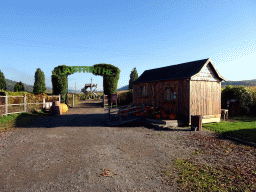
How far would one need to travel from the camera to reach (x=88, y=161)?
19.3 ft

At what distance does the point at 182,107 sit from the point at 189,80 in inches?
80.8

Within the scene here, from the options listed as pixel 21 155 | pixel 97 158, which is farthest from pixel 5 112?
pixel 97 158

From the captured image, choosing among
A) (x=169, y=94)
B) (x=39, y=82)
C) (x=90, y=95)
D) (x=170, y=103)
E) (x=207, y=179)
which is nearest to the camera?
(x=207, y=179)

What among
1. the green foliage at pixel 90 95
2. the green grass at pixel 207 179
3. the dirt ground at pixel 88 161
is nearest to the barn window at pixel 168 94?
the dirt ground at pixel 88 161

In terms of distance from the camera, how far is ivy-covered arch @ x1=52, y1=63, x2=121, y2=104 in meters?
24.3

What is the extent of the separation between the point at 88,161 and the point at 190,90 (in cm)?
889

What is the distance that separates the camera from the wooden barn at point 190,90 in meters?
12.3

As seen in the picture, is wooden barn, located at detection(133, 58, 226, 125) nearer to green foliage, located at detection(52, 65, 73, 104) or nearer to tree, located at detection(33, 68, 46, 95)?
green foliage, located at detection(52, 65, 73, 104)

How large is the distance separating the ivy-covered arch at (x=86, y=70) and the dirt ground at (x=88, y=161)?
15.5 m

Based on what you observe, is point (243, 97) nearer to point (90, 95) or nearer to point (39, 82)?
point (90, 95)

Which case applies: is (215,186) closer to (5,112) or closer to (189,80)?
(189,80)

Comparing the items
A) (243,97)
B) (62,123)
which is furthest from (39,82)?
(243,97)

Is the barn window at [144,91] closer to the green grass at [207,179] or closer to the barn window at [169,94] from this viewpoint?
the barn window at [169,94]

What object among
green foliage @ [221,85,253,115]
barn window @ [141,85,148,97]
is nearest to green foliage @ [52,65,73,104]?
barn window @ [141,85,148,97]
